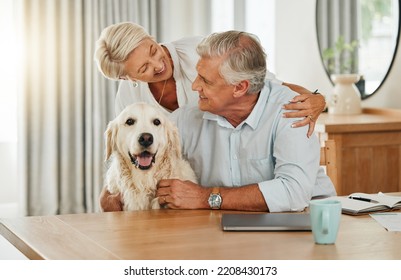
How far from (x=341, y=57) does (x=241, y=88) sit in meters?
2.26

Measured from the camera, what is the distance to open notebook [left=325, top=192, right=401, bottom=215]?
6.10 ft

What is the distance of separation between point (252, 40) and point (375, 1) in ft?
6.85

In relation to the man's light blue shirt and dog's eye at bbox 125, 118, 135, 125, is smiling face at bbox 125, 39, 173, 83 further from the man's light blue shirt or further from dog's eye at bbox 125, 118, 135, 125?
dog's eye at bbox 125, 118, 135, 125

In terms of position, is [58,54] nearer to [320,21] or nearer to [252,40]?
[320,21]

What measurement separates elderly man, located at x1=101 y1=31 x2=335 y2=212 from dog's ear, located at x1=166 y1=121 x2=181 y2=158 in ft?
0.31

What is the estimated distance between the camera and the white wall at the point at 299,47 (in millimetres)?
4434

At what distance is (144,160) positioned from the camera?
1993 mm

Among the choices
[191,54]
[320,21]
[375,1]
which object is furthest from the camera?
[320,21]

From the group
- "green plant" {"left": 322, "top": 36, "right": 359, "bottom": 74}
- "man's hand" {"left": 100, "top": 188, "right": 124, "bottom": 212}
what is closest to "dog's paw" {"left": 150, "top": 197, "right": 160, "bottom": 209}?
"man's hand" {"left": 100, "top": 188, "right": 124, "bottom": 212}

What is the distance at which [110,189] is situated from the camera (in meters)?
2.08

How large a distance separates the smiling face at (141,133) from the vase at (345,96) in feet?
6.78

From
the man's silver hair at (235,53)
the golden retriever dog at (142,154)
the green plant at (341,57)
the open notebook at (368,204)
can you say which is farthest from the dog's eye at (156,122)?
the green plant at (341,57)
